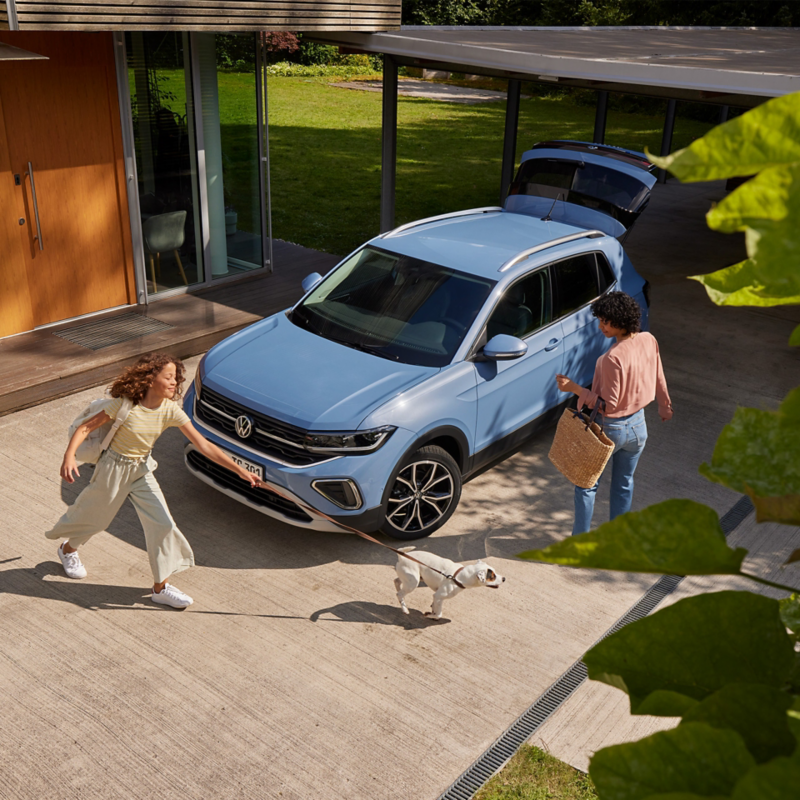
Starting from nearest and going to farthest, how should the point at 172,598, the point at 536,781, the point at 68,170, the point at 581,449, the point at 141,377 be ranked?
the point at 536,781, the point at 141,377, the point at 172,598, the point at 581,449, the point at 68,170

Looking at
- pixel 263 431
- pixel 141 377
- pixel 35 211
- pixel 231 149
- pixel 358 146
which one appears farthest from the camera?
pixel 358 146

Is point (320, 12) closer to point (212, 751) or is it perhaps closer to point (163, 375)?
point (163, 375)

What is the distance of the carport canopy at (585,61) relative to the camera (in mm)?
7910

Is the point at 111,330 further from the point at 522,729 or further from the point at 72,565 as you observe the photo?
the point at 522,729

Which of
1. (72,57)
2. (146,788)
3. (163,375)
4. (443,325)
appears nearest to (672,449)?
(443,325)

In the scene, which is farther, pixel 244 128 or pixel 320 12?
pixel 244 128

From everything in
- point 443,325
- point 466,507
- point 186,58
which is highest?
point 186,58

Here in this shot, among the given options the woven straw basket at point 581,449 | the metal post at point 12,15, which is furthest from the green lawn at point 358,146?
the woven straw basket at point 581,449

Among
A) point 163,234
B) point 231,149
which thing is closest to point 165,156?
point 163,234

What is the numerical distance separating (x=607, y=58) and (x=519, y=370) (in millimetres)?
4301

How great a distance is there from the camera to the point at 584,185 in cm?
948

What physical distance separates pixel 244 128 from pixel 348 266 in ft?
14.2

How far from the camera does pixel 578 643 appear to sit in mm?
5316

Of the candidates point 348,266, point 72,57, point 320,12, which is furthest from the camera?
point 320,12
